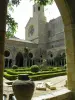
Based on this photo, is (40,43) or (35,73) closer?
(35,73)

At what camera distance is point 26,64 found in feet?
131

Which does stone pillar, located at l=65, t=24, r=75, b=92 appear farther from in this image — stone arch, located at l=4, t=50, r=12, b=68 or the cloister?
stone arch, located at l=4, t=50, r=12, b=68

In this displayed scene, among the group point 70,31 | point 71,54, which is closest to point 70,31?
point 70,31

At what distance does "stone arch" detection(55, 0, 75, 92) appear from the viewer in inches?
187

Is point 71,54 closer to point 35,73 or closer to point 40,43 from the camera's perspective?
point 35,73

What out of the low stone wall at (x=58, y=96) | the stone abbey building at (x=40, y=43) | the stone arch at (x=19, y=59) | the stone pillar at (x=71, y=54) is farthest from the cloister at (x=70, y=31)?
the stone arch at (x=19, y=59)

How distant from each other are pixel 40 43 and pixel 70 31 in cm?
4338

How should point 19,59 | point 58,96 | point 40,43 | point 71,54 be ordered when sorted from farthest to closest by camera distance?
point 40,43, point 19,59, point 71,54, point 58,96

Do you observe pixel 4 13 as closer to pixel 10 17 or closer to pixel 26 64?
pixel 10 17

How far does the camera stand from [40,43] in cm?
4825

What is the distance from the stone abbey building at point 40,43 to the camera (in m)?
38.1

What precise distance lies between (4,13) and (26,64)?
37.3 metres

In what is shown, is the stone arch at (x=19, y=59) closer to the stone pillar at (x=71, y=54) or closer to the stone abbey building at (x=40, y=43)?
the stone abbey building at (x=40, y=43)

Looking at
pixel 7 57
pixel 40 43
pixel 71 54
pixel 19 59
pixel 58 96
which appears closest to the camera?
pixel 58 96
